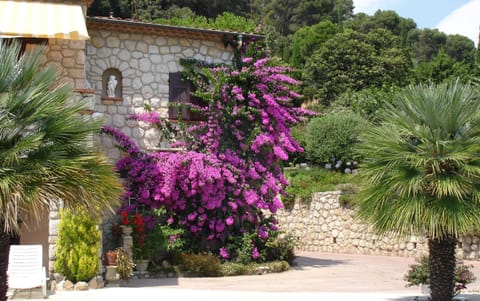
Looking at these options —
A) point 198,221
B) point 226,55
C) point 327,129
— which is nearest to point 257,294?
point 198,221

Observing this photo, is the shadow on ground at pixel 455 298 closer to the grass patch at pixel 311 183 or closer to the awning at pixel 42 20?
the awning at pixel 42 20

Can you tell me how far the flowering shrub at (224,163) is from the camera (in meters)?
19.6

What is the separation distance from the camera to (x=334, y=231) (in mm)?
28203

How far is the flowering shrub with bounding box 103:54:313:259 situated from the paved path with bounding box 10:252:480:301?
2.07m

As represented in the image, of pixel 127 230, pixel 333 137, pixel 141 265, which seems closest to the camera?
pixel 127 230

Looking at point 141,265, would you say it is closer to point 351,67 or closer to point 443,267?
point 443,267

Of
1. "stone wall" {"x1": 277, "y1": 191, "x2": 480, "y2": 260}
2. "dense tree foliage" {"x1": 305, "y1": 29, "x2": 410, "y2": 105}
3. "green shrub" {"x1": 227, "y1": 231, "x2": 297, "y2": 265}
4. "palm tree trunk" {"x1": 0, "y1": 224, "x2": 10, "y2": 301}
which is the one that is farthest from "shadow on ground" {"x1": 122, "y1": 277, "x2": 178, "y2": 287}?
"dense tree foliage" {"x1": 305, "y1": 29, "x2": 410, "y2": 105}

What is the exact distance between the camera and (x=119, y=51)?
2072 cm

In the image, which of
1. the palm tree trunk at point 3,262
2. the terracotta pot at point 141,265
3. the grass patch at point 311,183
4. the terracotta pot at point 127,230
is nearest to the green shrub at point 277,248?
the terracotta pot at point 141,265

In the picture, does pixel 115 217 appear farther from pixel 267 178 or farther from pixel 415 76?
pixel 415 76

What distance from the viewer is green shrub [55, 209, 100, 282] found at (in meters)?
15.4

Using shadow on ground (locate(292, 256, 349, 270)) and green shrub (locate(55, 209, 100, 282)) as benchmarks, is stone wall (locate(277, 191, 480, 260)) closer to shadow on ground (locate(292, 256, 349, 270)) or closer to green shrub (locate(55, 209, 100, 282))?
shadow on ground (locate(292, 256, 349, 270))

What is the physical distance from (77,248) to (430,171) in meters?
8.30

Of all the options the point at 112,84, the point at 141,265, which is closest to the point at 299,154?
the point at 112,84
